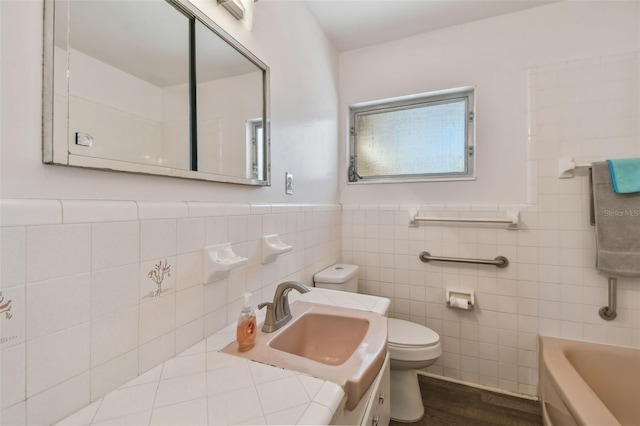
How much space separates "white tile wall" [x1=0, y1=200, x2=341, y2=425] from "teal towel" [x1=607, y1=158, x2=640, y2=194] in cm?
200

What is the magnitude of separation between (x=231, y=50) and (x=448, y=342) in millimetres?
2162

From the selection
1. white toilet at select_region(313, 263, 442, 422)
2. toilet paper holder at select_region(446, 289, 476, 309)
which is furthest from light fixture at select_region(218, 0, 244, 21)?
toilet paper holder at select_region(446, 289, 476, 309)

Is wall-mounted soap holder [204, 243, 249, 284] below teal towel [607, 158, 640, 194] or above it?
below

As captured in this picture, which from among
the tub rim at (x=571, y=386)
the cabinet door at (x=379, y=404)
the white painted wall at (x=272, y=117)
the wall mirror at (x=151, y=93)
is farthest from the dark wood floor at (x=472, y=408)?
the wall mirror at (x=151, y=93)

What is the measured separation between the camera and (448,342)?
1.90m

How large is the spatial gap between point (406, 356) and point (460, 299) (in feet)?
1.97

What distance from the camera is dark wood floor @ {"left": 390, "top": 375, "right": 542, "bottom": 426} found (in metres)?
1.53

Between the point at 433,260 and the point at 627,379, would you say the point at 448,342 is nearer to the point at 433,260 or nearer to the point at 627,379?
the point at 433,260

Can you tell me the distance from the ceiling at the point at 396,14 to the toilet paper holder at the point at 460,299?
1.84m

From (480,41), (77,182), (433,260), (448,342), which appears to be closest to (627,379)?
(448,342)

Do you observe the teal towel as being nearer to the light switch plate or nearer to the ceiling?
the ceiling

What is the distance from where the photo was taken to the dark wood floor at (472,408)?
5.00 feet

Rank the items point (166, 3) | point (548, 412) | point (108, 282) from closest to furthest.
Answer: point (108, 282), point (166, 3), point (548, 412)

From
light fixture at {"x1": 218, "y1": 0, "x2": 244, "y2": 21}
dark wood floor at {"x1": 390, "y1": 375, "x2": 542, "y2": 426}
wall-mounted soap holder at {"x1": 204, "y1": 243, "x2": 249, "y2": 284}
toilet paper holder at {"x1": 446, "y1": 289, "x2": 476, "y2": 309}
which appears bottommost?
dark wood floor at {"x1": 390, "y1": 375, "x2": 542, "y2": 426}
